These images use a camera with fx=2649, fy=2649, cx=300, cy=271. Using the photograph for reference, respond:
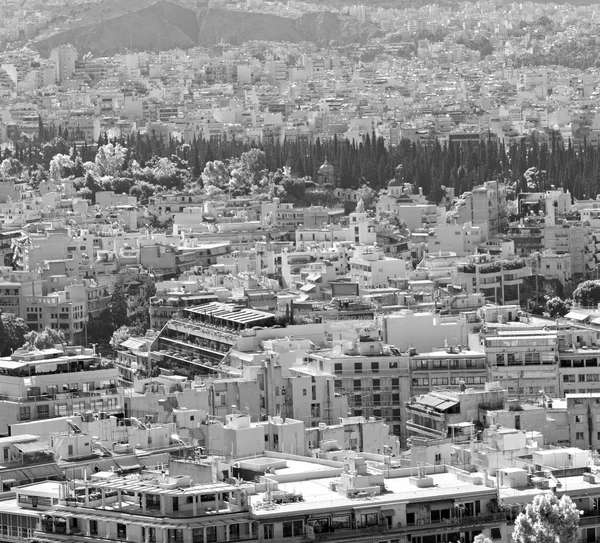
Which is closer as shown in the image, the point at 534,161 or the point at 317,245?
the point at 317,245

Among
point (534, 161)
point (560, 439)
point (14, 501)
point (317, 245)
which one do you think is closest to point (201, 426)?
point (560, 439)

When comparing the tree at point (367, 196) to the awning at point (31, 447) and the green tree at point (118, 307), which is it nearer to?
the green tree at point (118, 307)

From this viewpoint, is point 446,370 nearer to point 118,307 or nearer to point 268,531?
point 268,531

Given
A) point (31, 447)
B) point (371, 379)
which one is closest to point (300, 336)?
point (371, 379)

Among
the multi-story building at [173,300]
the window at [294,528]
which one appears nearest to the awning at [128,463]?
the window at [294,528]

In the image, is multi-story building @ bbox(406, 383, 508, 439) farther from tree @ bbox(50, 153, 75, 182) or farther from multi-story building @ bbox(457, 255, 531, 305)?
tree @ bbox(50, 153, 75, 182)

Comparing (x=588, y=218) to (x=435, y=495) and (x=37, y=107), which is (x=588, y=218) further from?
(x=37, y=107)
